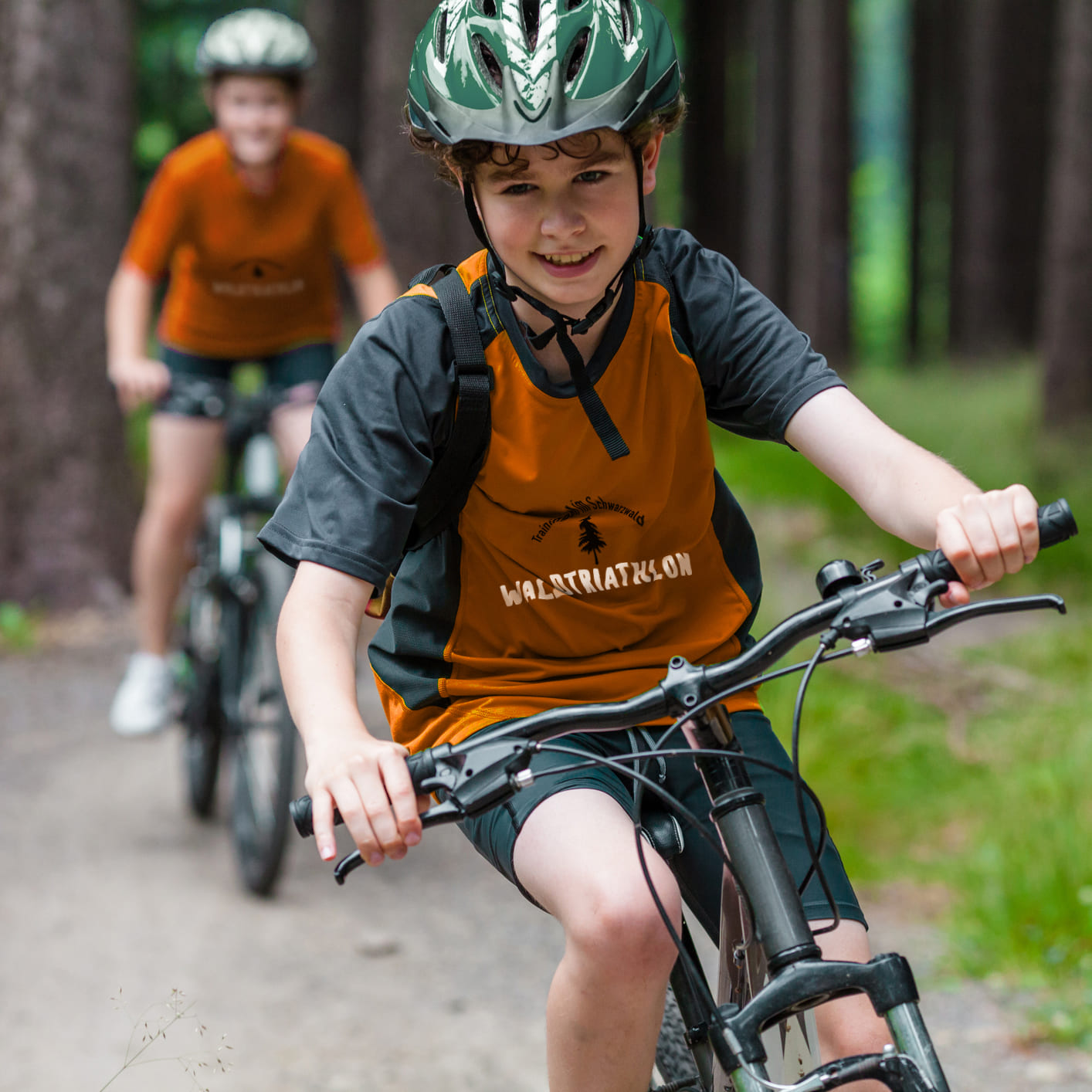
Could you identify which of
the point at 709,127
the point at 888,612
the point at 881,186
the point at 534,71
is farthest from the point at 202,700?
the point at 881,186

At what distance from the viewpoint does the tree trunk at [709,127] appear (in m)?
19.9

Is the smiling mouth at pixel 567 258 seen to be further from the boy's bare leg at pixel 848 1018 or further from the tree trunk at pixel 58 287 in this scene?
the tree trunk at pixel 58 287

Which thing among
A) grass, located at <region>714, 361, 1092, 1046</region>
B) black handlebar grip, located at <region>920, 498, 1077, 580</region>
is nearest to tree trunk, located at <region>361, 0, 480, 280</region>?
grass, located at <region>714, 361, 1092, 1046</region>

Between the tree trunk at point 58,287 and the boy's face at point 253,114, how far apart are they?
3293 mm

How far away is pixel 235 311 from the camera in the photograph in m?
5.04

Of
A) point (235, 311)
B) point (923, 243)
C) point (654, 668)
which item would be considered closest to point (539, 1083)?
point (654, 668)

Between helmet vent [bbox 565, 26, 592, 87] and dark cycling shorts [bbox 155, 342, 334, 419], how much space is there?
2.91 m

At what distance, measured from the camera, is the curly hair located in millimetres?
2076

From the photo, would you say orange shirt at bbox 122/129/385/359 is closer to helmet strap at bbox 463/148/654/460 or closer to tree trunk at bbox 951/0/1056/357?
helmet strap at bbox 463/148/654/460

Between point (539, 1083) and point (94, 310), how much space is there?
5.59 meters

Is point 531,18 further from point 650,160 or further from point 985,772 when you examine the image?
point 985,772

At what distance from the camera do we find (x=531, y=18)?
216 centimetres

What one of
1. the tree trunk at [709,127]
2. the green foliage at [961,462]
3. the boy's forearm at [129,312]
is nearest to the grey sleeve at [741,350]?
the boy's forearm at [129,312]

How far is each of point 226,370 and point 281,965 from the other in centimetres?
214
